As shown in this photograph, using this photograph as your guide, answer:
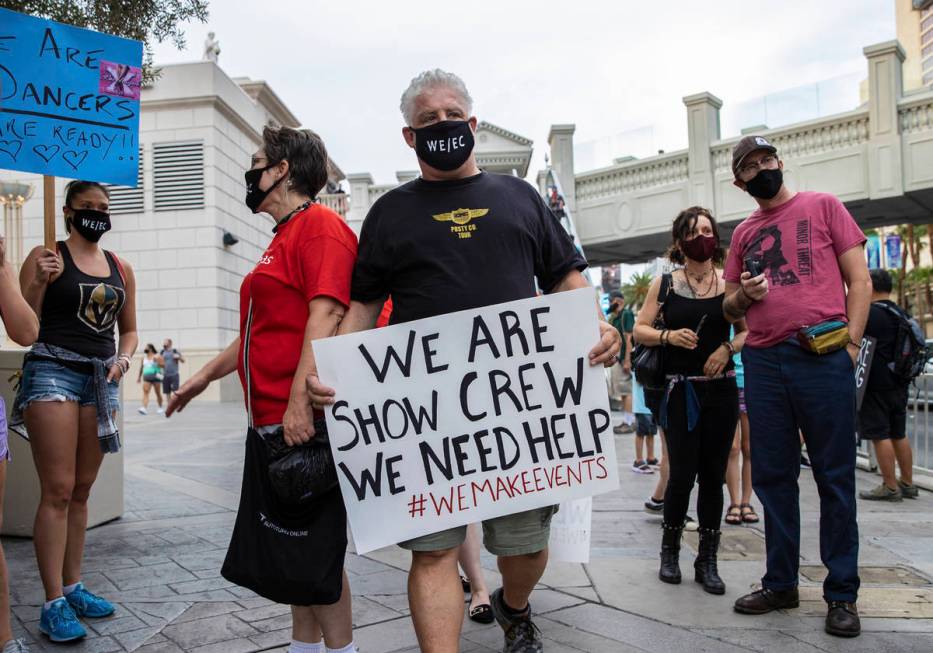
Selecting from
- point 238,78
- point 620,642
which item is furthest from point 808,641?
point 238,78

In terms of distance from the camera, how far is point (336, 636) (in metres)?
2.68

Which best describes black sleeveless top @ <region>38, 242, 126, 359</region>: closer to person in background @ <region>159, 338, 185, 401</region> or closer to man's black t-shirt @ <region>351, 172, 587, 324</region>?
man's black t-shirt @ <region>351, 172, 587, 324</region>

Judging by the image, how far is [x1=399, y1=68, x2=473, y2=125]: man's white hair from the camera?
9.03ft

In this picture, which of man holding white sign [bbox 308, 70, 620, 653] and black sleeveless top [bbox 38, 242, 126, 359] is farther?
black sleeveless top [bbox 38, 242, 126, 359]

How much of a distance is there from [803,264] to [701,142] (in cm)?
1653

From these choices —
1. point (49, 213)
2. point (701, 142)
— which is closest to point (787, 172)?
point (701, 142)

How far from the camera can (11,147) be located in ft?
12.3

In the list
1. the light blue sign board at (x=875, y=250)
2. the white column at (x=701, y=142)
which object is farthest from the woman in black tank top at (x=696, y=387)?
the light blue sign board at (x=875, y=250)

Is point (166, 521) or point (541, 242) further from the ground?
point (541, 242)

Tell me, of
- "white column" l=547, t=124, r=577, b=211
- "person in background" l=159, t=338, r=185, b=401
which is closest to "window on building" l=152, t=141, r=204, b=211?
"person in background" l=159, t=338, r=185, b=401

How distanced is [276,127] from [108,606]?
2.37 meters

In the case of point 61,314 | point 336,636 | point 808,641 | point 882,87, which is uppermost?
point 882,87

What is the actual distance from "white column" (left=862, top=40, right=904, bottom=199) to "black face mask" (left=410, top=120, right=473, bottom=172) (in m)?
16.1

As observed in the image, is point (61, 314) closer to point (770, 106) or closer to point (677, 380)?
point (677, 380)
